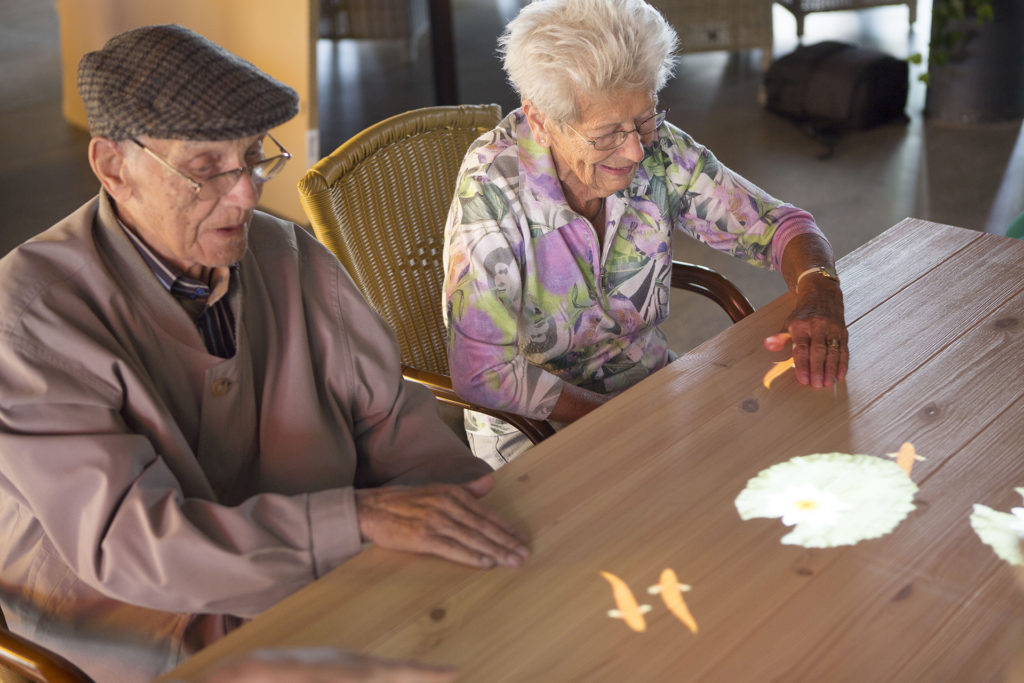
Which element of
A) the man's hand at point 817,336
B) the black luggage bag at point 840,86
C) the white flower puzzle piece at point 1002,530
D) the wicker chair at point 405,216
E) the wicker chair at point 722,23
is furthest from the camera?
the wicker chair at point 722,23

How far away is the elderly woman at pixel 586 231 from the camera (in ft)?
5.95

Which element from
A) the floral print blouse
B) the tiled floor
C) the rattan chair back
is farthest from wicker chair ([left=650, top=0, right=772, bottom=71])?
the floral print blouse

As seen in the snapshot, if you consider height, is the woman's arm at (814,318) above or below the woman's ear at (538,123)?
below

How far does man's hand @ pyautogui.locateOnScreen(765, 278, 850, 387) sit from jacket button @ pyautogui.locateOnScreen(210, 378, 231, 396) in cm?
88

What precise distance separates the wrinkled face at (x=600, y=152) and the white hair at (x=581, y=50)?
0.06 feet

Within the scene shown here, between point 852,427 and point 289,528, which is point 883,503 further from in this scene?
point 289,528

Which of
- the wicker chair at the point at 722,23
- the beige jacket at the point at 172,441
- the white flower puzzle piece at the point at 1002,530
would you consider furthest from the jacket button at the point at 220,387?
the wicker chair at the point at 722,23

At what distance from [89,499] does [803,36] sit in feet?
18.7

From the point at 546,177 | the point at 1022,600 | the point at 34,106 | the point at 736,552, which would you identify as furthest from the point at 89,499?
the point at 34,106

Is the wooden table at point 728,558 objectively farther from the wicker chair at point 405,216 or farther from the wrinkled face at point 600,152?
the wicker chair at point 405,216

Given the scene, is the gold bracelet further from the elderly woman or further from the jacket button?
the jacket button

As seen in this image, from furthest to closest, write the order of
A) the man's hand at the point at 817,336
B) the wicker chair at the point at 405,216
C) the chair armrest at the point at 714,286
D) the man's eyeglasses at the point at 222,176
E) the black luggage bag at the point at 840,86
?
the black luggage bag at the point at 840,86 → the chair armrest at the point at 714,286 → the wicker chair at the point at 405,216 → the man's hand at the point at 817,336 → the man's eyeglasses at the point at 222,176

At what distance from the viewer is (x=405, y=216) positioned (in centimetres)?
224

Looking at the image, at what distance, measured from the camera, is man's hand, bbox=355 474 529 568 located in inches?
52.3
